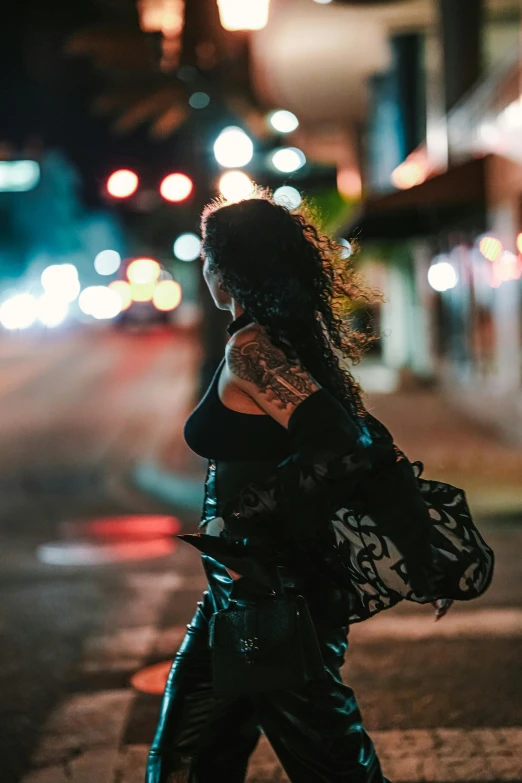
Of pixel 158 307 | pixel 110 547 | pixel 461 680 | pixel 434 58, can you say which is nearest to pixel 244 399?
pixel 461 680

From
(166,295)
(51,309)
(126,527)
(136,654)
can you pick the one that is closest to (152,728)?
(136,654)

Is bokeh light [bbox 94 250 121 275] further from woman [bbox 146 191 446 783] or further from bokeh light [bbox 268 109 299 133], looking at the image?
woman [bbox 146 191 446 783]

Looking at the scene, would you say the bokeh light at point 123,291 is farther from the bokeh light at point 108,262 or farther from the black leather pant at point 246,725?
the black leather pant at point 246,725

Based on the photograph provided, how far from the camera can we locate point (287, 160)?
11.6 meters

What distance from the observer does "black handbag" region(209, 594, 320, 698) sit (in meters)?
2.55

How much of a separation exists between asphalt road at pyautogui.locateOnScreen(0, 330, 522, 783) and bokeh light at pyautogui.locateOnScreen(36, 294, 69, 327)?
49.0 metres

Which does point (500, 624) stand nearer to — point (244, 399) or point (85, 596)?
point (85, 596)

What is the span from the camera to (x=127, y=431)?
17000 mm

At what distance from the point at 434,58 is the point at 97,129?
8.55m

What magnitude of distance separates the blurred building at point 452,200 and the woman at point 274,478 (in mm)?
10525

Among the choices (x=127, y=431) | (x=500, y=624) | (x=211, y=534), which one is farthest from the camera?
(x=127, y=431)

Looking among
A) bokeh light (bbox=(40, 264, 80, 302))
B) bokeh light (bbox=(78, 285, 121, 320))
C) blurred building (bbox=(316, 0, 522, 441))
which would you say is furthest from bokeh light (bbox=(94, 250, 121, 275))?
blurred building (bbox=(316, 0, 522, 441))

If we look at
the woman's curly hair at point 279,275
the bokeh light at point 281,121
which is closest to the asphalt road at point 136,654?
the woman's curly hair at point 279,275

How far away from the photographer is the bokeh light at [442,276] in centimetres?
1772
